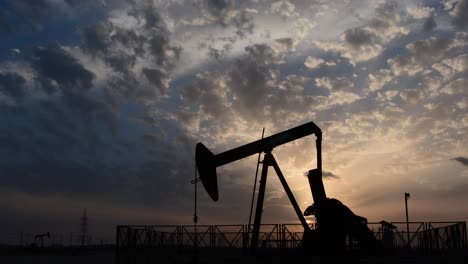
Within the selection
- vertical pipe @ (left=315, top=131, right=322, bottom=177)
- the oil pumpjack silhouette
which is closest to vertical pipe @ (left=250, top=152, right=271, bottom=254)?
the oil pumpjack silhouette

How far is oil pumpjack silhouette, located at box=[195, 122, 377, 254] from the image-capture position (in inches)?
759

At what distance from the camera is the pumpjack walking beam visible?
760 inches

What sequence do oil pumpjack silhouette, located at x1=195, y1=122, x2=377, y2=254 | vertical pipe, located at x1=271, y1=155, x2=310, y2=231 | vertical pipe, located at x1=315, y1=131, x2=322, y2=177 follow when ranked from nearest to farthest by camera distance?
oil pumpjack silhouette, located at x1=195, y1=122, x2=377, y2=254 < vertical pipe, located at x1=315, y1=131, x2=322, y2=177 < vertical pipe, located at x1=271, y1=155, x2=310, y2=231

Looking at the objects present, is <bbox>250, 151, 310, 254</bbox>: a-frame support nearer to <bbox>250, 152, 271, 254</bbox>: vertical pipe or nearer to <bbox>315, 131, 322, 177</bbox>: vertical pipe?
<bbox>250, 152, 271, 254</bbox>: vertical pipe

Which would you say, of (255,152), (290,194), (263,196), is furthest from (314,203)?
(255,152)

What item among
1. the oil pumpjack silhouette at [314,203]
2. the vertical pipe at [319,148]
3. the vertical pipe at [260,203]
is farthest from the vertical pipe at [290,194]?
the vertical pipe at [319,148]

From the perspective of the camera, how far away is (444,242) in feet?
80.7

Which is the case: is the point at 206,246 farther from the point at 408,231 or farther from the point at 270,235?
the point at 408,231

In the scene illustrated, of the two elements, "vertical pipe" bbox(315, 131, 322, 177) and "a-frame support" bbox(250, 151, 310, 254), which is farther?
"vertical pipe" bbox(315, 131, 322, 177)

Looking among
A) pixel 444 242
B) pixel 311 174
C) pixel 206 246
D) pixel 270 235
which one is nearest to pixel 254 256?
pixel 311 174

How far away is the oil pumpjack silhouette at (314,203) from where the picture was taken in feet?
63.3

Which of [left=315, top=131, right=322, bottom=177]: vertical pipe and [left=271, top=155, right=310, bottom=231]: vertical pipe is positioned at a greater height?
[left=315, top=131, right=322, bottom=177]: vertical pipe

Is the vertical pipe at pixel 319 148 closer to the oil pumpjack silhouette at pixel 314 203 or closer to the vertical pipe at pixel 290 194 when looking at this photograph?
the oil pumpjack silhouette at pixel 314 203

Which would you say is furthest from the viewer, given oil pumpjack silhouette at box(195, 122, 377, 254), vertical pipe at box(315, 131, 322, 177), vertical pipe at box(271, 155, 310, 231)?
vertical pipe at box(271, 155, 310, 231)
